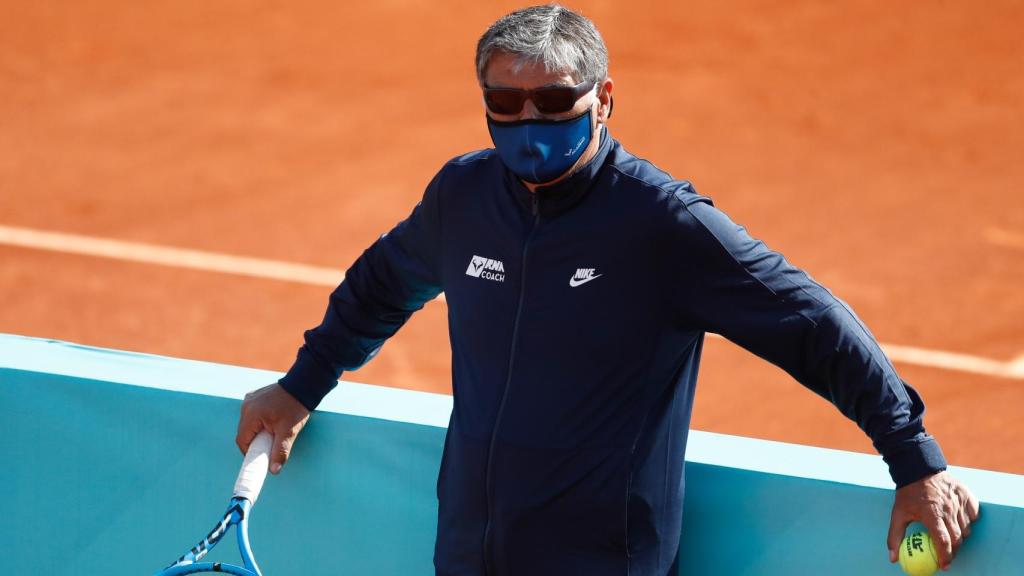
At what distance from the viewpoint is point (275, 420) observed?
3588mm

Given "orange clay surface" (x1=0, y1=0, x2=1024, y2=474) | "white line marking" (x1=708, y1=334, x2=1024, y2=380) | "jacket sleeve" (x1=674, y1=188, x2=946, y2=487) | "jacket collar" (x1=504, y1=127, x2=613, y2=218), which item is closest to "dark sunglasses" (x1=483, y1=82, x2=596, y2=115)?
"jacket collar" (x1=504, y1=127, x2=613, y2=218)

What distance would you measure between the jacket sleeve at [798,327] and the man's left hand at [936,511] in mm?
31

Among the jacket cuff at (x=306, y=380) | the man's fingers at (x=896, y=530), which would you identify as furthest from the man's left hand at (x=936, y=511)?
the jacket cuff at (x=306, y=380)

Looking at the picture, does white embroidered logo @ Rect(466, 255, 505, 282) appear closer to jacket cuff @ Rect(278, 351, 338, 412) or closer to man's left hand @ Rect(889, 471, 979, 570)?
jacket cuff @ Rect(278, 351, 338, 412)

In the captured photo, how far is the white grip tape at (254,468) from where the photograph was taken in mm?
3434

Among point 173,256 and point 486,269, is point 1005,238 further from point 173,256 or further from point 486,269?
point 486,269

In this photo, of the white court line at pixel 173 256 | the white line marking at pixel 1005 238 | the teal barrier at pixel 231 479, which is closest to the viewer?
the teal barrier at pixel 231 479

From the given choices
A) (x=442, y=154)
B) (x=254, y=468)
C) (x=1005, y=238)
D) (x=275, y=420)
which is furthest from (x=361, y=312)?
(x=442, y=154)

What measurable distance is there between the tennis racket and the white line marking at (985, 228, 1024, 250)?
6.28 meters

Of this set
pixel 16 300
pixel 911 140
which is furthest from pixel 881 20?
pixel 16 300

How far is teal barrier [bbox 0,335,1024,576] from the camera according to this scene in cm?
341

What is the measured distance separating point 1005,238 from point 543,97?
6.41 meters

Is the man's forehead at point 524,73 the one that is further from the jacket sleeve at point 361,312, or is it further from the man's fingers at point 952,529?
the man's fingers at point 952,529

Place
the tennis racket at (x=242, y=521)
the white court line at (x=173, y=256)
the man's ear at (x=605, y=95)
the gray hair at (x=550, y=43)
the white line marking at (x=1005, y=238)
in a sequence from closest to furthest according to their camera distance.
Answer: the gray hair at (x=550, y=43) < the man's ear at (x=605, y=95) < the tennis racket at (x=242, y=521) < the white court line at (x=173, y=256) < the white line marking at (x=1005, y=238)
